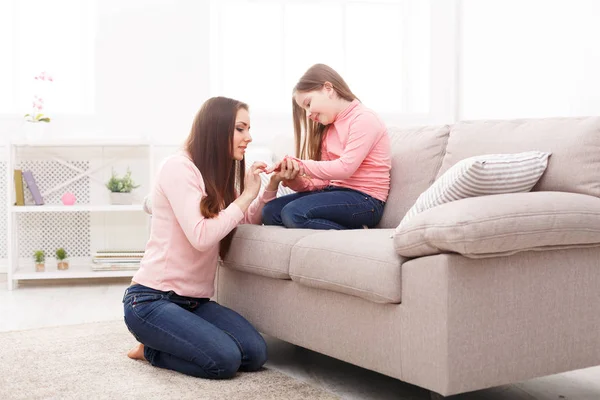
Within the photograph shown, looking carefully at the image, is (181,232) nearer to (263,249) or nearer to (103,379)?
(263,249)

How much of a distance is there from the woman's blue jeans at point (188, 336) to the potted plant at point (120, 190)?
205cm

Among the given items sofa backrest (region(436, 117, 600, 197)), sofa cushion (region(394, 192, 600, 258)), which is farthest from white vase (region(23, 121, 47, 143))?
sofa cushion (region(394, 192, 600, 258))

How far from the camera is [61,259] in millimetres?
4500

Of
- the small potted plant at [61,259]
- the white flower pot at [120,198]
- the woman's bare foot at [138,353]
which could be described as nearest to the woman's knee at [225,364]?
the woman's bare foot at [138,353]

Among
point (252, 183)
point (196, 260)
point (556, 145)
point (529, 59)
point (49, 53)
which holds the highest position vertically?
point (49, 53)

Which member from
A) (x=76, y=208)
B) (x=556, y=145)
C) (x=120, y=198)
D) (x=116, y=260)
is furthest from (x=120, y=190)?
(x=556, y=145)

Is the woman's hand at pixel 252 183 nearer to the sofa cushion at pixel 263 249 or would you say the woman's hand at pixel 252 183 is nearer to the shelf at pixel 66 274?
the sofa cushion at pixel 263 249

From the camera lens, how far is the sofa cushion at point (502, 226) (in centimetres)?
184

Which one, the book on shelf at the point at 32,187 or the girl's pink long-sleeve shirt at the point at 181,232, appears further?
the book on shelf at the point at 32,187

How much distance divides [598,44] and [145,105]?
2.59 m

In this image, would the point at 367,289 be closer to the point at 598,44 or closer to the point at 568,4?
the point at 598,44

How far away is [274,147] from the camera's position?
140 inches

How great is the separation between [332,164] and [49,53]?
109 inches

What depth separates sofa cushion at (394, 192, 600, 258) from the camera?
1.84 metres
